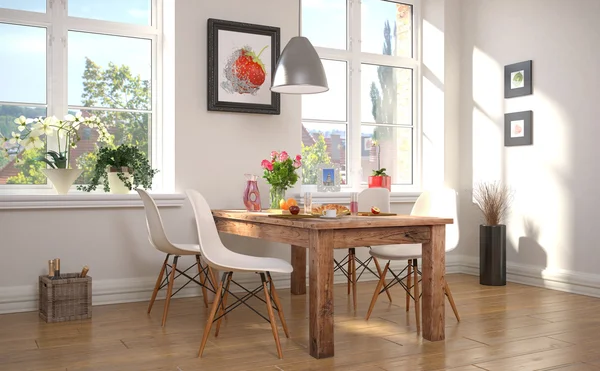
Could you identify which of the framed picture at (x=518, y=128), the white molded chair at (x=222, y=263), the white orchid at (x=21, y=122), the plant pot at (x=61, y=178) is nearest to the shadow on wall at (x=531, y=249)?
the framed picture at (x=518, y=128)

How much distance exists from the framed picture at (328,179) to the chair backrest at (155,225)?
1764 millimetres

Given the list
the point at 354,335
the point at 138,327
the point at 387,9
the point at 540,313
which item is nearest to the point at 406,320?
the point at 354,335

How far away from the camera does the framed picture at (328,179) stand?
531cm

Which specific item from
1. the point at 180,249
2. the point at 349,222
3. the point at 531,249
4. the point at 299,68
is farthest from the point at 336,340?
the point at 531,249

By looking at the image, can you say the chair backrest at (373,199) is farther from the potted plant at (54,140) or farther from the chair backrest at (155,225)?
the potted plant at (54,140)

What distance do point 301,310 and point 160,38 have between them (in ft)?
7.87

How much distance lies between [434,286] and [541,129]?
236cm

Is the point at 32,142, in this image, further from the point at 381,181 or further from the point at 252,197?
the point at 381,181

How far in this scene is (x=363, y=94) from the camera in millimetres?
5883

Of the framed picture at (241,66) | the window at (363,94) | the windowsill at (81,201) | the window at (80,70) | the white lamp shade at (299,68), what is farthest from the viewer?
the window at (363,94)

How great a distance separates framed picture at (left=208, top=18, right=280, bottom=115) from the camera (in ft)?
15.8

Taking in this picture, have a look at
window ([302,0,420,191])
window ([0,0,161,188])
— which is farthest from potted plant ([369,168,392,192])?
window ([0,0,161,188])

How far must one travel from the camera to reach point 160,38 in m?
4.95

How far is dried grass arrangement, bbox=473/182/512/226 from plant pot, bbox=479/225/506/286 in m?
0.10
